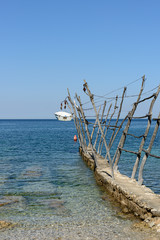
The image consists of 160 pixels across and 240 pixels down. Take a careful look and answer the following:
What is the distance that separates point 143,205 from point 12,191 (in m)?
7.34

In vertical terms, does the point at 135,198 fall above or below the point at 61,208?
above

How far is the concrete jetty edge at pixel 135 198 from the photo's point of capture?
8659mm

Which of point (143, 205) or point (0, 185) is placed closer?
point (143, 205)

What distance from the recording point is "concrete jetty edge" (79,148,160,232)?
8.66m

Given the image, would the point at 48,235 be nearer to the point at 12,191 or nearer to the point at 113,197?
the point at 113,197

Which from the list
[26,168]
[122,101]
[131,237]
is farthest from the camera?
[26,168]

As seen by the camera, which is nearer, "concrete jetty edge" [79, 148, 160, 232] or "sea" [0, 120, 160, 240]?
"sea" [0, 120, 160, 240]

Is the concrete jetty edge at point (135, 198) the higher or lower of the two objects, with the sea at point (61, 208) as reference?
higher

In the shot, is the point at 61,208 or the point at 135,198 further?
the point at 61,208

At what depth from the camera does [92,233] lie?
8203 mm

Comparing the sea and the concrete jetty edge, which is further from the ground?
the concrete jetty edge

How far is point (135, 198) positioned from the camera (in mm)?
9945

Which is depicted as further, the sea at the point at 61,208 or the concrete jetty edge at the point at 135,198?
the concrete jetty edge at the point at 135,198

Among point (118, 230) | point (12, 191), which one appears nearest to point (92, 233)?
point (118, 230)
